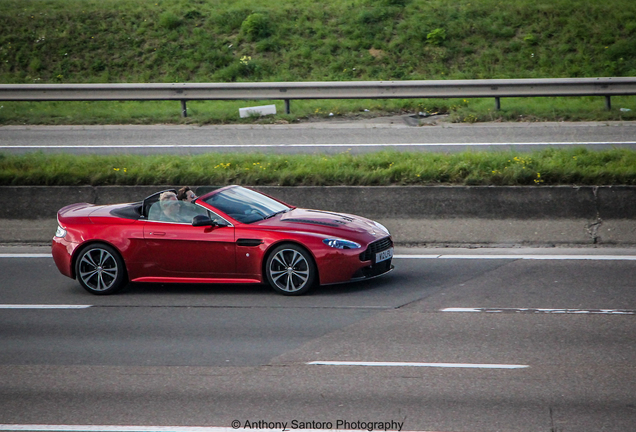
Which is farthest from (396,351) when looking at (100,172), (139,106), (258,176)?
(139,106)

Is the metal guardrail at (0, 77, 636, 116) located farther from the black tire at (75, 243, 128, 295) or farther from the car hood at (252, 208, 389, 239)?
the black tire at (75, 243, 128, 295)

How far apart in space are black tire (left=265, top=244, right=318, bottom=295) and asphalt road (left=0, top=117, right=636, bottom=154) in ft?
20.1

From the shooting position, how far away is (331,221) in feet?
29.6

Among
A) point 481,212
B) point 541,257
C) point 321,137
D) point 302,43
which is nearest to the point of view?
point 541,257

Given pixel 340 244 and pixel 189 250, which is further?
pixel 189 250

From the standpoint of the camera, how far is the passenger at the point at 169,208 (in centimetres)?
903

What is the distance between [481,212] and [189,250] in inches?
171

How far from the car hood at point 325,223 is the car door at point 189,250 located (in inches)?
21.4

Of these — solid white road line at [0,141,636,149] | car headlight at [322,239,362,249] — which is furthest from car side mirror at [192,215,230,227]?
solid white road line at [0,141,636,149]

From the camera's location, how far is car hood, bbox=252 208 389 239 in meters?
8.73

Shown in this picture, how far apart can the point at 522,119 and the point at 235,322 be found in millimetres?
11660

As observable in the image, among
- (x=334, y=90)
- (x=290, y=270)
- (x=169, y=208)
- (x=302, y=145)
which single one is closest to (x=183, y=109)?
(x=334, y=90)

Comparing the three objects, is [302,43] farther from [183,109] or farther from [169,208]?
[169,208]

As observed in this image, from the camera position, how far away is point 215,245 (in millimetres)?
8766
